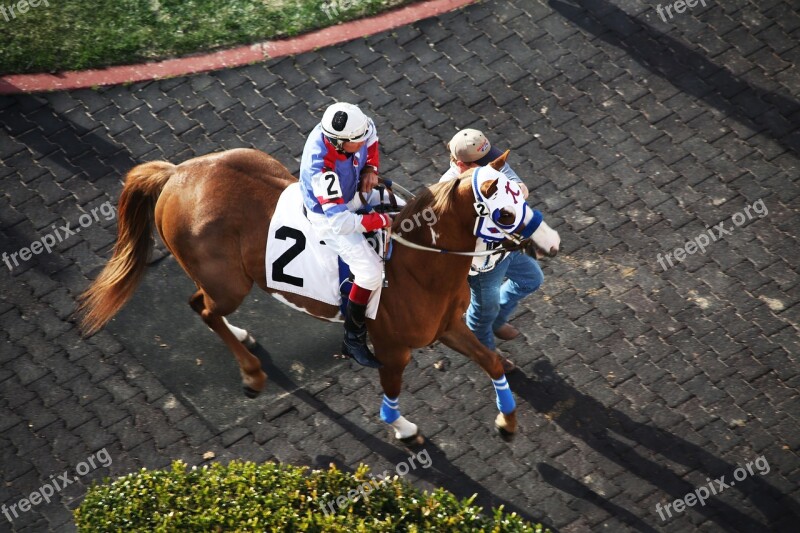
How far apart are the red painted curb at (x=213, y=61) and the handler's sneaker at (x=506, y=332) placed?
454cm

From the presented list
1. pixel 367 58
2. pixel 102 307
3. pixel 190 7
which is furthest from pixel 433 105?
pixel 102 307

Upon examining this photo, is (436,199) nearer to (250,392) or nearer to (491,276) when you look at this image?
(491,276)

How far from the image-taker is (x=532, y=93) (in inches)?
414

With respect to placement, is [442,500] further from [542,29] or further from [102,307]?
[542,29]

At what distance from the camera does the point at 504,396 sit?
7.78 metres

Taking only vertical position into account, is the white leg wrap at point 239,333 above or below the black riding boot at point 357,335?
below

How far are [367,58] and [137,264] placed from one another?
13.6 feet

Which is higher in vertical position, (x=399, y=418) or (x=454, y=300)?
(x=454, y=300)

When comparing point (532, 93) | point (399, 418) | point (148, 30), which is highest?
point (148, 30)

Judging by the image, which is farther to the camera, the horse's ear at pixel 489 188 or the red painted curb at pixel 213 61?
the red painted curb at pixel 213 61

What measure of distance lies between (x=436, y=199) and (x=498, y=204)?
58 centimetres

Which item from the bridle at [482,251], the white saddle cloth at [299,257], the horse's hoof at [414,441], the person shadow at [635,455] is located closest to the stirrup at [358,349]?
the white saddle cloth at [299,257]

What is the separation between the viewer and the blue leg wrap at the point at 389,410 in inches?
310

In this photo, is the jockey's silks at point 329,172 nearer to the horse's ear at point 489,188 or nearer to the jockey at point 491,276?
the jockey at point 491,276
